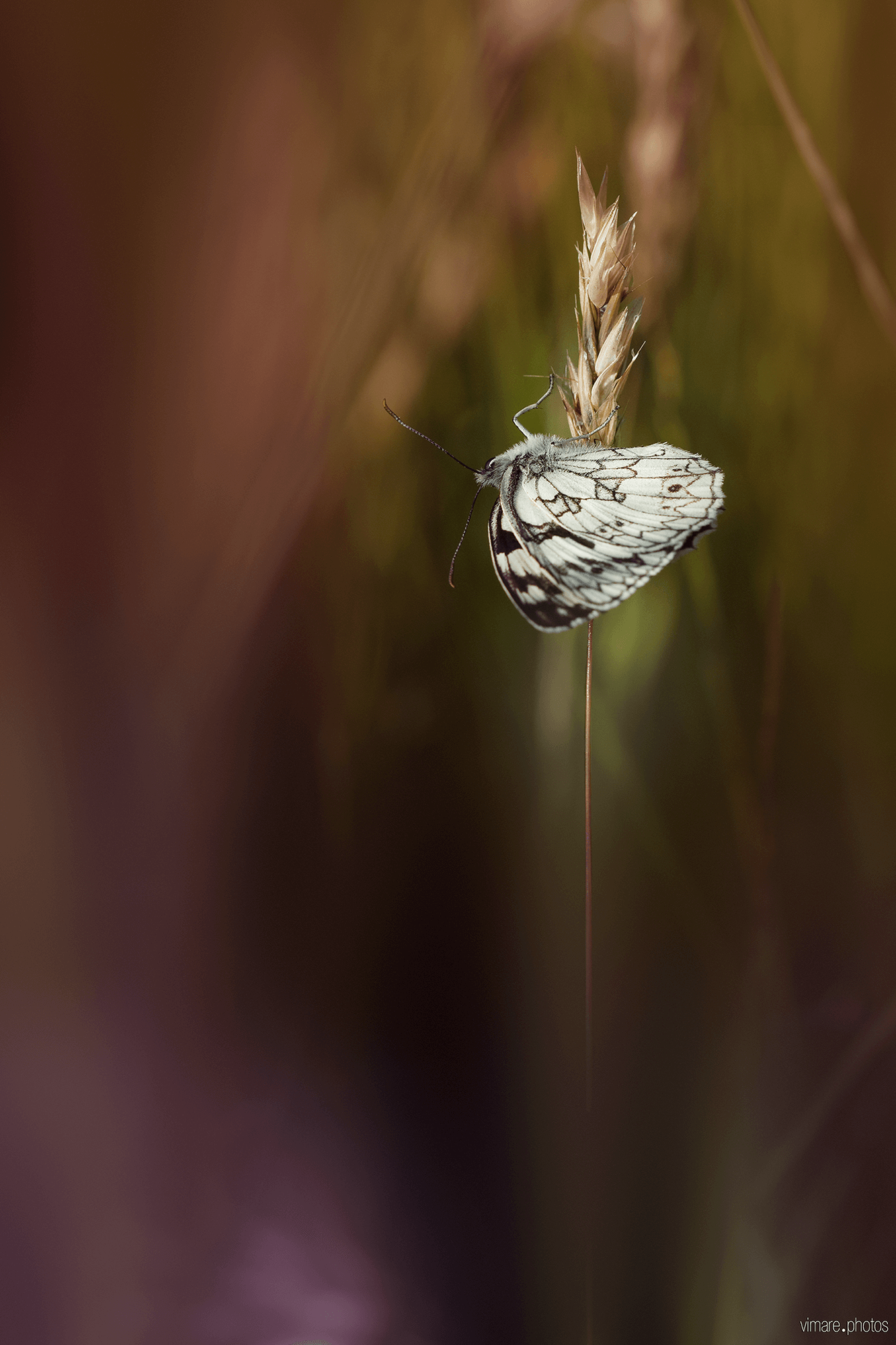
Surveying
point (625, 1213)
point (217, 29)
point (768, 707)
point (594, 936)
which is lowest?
point (625, 1213)

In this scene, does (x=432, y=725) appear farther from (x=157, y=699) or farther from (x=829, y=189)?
(x=829, y=189)

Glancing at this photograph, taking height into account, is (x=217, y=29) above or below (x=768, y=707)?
above

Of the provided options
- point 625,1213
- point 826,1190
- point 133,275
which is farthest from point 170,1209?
point 133,275

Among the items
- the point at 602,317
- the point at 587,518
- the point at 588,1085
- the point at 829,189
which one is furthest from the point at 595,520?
the point at 588,1085

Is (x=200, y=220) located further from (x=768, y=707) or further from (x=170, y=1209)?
(x=170, y=1209)

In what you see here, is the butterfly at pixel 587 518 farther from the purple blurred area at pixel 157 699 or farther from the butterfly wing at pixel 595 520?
the purple blurred area at pixel 157 699

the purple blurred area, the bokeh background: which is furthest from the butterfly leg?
the purple blurred area
